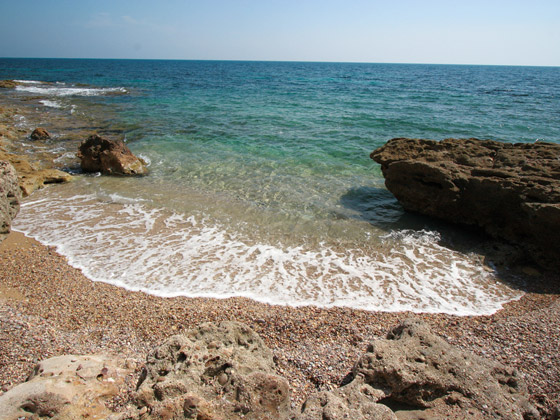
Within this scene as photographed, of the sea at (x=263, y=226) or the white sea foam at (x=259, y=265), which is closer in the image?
the white sea foam at (x=259, y=265)

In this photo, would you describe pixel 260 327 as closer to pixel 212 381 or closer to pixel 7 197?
pixel 212 381

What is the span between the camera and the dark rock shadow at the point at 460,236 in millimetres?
5324

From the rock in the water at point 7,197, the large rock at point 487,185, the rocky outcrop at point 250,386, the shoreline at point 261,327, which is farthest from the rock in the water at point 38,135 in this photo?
the rocky outcrop at point 250,386

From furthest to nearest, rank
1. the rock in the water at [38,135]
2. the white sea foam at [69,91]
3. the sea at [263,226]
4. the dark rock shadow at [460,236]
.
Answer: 1. the white sea foam at [69,91]
2. the rock in the water at [38,135]
3. the dark rock shadow at [460,236]
4. the sea at [263,226]

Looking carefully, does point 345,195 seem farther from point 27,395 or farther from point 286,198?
point 27,395

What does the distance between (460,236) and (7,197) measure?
839cm

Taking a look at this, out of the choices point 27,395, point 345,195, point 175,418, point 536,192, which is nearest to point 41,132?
point 345,195

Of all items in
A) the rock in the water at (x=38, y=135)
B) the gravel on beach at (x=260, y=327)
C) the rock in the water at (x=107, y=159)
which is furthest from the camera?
the rock in the water at (x=38, y=135)

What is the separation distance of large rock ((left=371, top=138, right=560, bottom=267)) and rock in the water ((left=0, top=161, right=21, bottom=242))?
751 centimetres

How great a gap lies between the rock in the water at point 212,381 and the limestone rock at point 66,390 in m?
0.46

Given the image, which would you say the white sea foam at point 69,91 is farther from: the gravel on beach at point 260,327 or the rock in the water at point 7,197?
the gravel on beach at point 260,327

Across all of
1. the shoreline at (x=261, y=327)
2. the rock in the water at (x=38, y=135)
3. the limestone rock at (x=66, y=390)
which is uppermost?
the rock in the water at (x=38, y=135)

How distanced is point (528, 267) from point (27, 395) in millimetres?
7066

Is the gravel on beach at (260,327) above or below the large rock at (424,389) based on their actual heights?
below
